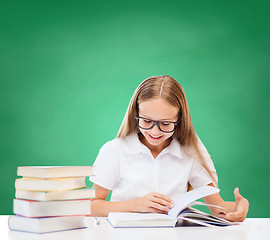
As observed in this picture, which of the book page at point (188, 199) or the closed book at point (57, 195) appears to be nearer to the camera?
the closed book at point (57, 195)

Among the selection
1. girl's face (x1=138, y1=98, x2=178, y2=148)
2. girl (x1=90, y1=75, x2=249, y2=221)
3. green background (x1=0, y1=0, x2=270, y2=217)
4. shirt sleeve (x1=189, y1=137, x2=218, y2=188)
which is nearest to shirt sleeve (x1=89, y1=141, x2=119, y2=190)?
girl (x1=90, y1=75, x2=249, y2=221)

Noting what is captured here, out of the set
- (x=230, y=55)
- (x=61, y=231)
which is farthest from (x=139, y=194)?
(x=230, y=55)

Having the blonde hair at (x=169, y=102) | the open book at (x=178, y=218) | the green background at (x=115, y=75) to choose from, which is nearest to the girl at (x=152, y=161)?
the blonde hair at (x=169, y=102)

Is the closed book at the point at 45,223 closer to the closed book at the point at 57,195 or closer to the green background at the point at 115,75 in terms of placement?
the closed book at the point at 57,195

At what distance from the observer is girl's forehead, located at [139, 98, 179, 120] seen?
1529 millimetres

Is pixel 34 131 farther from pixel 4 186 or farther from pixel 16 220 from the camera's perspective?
pixel 16 220

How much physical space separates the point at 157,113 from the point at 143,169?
33 centimetres

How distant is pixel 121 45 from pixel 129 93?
451mm

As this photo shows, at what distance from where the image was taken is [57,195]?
104 cm

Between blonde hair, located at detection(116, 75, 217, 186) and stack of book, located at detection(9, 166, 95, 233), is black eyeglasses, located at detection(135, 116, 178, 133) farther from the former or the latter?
stack of book, located at detection(9, 166, 95, 233)

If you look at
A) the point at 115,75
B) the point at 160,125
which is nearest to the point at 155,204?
the point at 160,125

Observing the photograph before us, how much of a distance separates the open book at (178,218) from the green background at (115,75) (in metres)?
2.37

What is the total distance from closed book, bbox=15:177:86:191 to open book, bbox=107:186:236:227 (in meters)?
0.17

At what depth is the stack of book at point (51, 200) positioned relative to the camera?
3.36 feet
